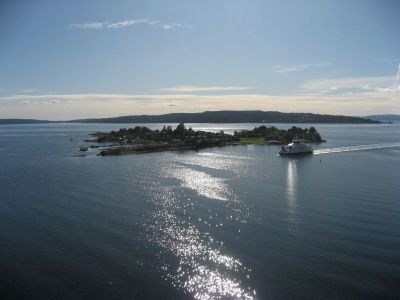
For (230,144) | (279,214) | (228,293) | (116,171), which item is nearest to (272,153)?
(230,144)

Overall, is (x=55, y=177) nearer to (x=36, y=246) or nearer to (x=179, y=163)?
(x=179, y=163)

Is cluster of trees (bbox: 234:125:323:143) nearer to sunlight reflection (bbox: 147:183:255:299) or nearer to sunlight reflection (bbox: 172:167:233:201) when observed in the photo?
sunlight reflection (bbox: 172:167:233:201)

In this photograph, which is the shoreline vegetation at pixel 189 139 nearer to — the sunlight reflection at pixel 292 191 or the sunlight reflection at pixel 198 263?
the sunlight reflection at pixel 292 191

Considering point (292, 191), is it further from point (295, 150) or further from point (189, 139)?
point (189, 139)

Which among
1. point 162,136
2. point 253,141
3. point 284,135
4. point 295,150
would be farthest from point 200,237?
point 284,135

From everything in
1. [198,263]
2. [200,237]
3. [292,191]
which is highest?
[292,191]

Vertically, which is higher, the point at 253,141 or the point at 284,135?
the point at 284,135

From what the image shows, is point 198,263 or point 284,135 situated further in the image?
point 284,135

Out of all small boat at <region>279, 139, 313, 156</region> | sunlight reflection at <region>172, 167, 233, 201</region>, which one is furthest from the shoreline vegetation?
sunlight reflection at <region>172, 167, 233, 201</region>

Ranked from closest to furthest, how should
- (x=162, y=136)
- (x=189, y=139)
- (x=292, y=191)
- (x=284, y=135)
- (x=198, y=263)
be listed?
1. (x=198, y=263)
2. (x=292, y=191)
3. (x=189, y=139)
4. (x=284, y=135)
5. (x=162, y=136)

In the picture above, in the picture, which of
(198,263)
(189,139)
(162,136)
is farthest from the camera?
(162,136)
